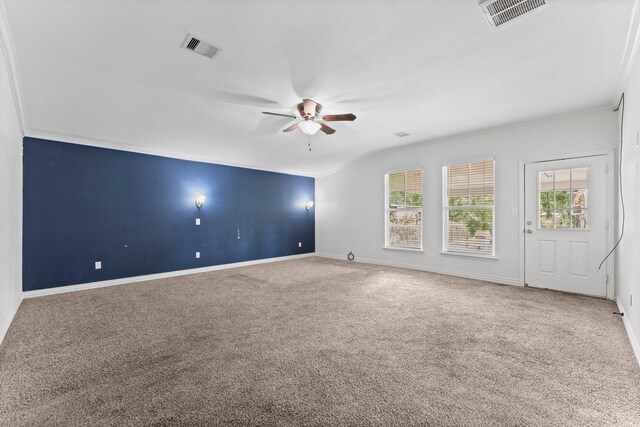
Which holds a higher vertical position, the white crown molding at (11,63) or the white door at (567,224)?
the white crown molding at (11,63)

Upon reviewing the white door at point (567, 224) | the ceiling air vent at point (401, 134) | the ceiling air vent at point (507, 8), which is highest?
the ceiling air vent at point (507, 8)

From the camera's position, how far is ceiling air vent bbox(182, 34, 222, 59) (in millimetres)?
2568

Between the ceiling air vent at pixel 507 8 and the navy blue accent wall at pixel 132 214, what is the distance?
5.64m

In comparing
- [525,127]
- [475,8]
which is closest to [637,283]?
[475,8]

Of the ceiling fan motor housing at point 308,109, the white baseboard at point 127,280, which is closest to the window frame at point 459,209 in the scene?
the ceiling fan motor housing at point 308,109

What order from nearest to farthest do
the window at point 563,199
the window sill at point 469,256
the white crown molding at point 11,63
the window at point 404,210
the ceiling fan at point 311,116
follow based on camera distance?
the white crown molding at point 11,63
the ceiling fan at point 311,116
the window at point 563,199
the window sill at point 469,256
the window at point 404,210

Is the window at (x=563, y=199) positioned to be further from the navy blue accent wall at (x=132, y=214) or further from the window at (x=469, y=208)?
the navy blue accent wall at (x=132, y=214)

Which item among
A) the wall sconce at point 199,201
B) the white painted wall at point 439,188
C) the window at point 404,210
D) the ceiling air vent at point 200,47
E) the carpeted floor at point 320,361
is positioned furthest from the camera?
the window at point 404,210

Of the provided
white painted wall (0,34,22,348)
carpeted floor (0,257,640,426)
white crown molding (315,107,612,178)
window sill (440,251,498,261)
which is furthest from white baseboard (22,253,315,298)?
window sill (440,251,498,261)

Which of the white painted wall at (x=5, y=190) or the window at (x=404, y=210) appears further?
the window at (x=404, y=210)

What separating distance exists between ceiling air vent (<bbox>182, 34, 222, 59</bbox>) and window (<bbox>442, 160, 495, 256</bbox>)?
15.4 ft

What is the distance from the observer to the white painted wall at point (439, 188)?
4.40m

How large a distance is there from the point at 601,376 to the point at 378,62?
3.25 meters

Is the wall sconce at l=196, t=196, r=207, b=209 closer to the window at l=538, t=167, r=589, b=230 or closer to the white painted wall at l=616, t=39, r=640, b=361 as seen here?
the window at l=538, t=167, r=589, b=230
